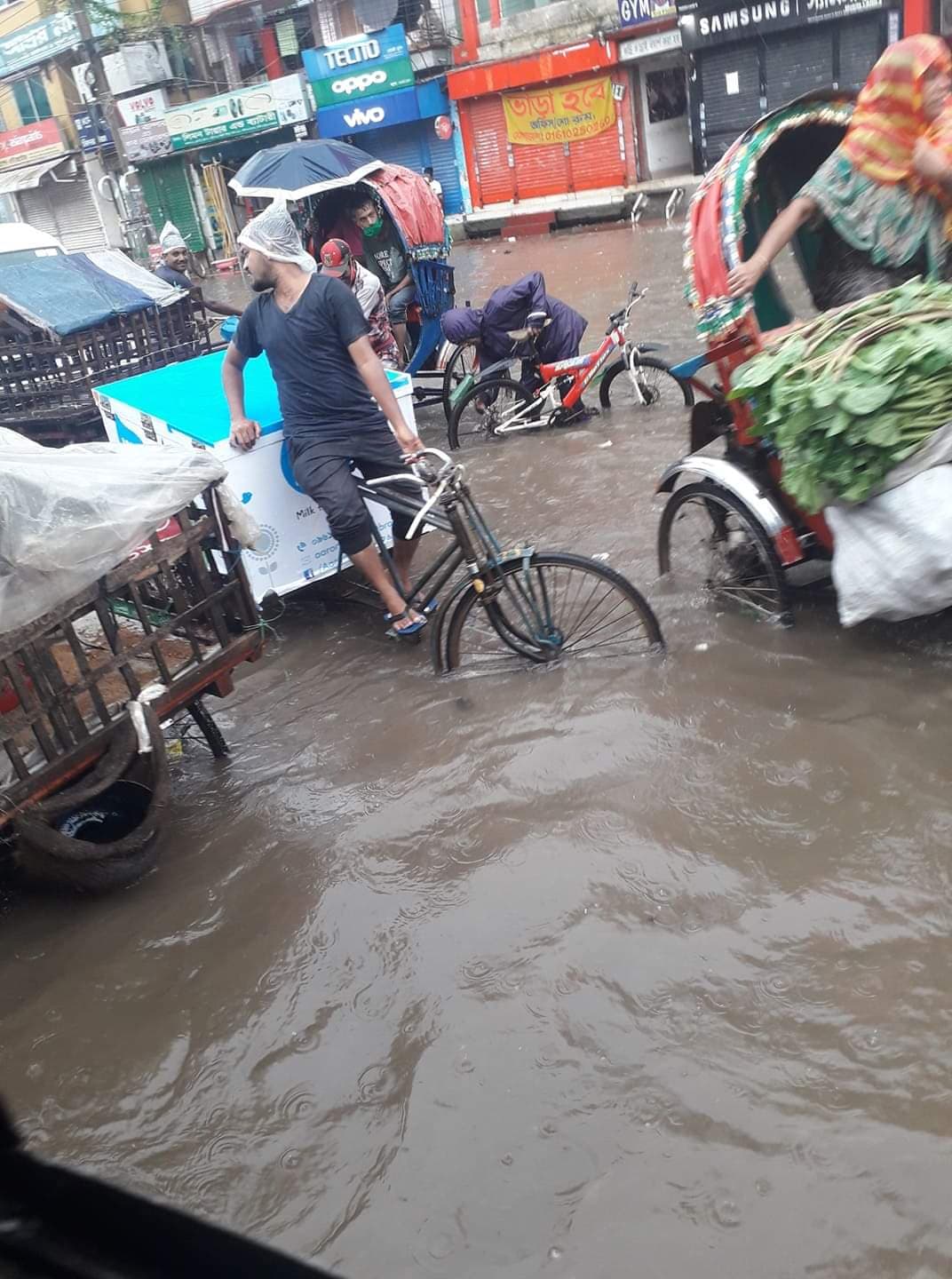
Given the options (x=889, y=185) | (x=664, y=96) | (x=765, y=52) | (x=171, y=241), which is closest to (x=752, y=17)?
(x=765, y=52)

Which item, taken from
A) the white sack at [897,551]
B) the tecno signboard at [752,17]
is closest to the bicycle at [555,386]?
the white sack at [897,551]

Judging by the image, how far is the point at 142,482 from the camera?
10.9 ft

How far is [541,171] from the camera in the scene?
79.1 ft

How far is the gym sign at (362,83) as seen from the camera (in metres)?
25.3

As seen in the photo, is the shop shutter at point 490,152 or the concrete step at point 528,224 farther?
the shop shutter at point 490,152

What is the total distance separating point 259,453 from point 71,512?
1659mm

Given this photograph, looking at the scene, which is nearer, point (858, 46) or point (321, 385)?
point (321, 385)

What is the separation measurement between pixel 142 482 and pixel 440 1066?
2140mm

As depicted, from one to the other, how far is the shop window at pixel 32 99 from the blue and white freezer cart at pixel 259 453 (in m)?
35.2

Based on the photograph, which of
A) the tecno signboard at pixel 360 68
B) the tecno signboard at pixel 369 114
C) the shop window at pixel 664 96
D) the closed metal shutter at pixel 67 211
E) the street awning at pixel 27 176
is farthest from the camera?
the closed metal shutter at pixel 67 211

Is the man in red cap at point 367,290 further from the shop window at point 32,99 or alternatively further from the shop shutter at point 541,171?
the shop window at point 32,99

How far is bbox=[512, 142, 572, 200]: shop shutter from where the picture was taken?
2364 centimetres

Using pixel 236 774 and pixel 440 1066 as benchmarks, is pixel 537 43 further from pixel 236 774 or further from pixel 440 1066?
pixel 440 1066

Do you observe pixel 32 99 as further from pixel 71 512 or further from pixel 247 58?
pixel 71 512
